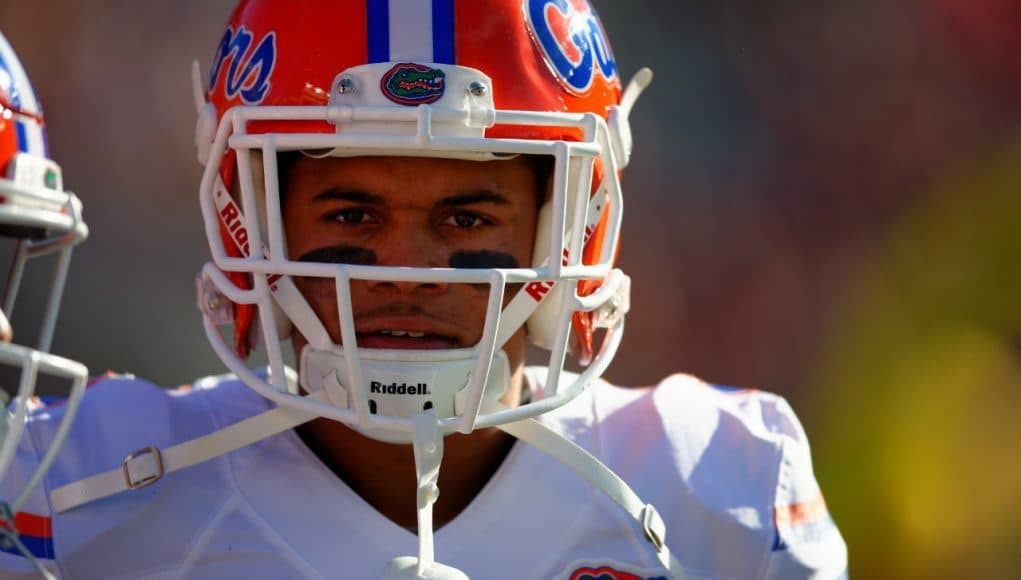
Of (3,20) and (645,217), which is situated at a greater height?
(3,20)

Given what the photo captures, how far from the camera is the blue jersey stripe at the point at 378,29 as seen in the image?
169cm

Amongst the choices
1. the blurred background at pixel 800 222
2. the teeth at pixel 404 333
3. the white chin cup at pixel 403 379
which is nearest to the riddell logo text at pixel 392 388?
the white chin cup at pixel 403 379

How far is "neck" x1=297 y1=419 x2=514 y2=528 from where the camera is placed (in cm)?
187

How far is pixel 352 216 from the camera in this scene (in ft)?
5.95

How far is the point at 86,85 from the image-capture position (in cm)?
340

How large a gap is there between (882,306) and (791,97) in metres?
0.75

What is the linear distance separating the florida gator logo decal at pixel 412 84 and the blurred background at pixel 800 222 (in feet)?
6.06

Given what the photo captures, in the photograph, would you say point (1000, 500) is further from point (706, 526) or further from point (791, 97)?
point (706, 526)

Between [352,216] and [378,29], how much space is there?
0.29 meters

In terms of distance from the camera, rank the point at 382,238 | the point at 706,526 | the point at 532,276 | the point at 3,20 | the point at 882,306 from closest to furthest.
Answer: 1. the point at 532,276
2. the point at 382,238
3. the point at 706,526
4. the point at 3,20
5. the point at 882,306

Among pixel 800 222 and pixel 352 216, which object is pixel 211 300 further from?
pixel 800 222

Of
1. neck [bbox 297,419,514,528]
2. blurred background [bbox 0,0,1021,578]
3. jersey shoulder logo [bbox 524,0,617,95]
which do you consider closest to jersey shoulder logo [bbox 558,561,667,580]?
neck [bbox 297,419,514,528]

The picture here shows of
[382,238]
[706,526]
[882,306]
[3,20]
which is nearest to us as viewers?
[382,238]

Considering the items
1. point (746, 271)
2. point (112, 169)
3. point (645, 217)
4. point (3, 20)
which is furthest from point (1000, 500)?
point (3, 20)
